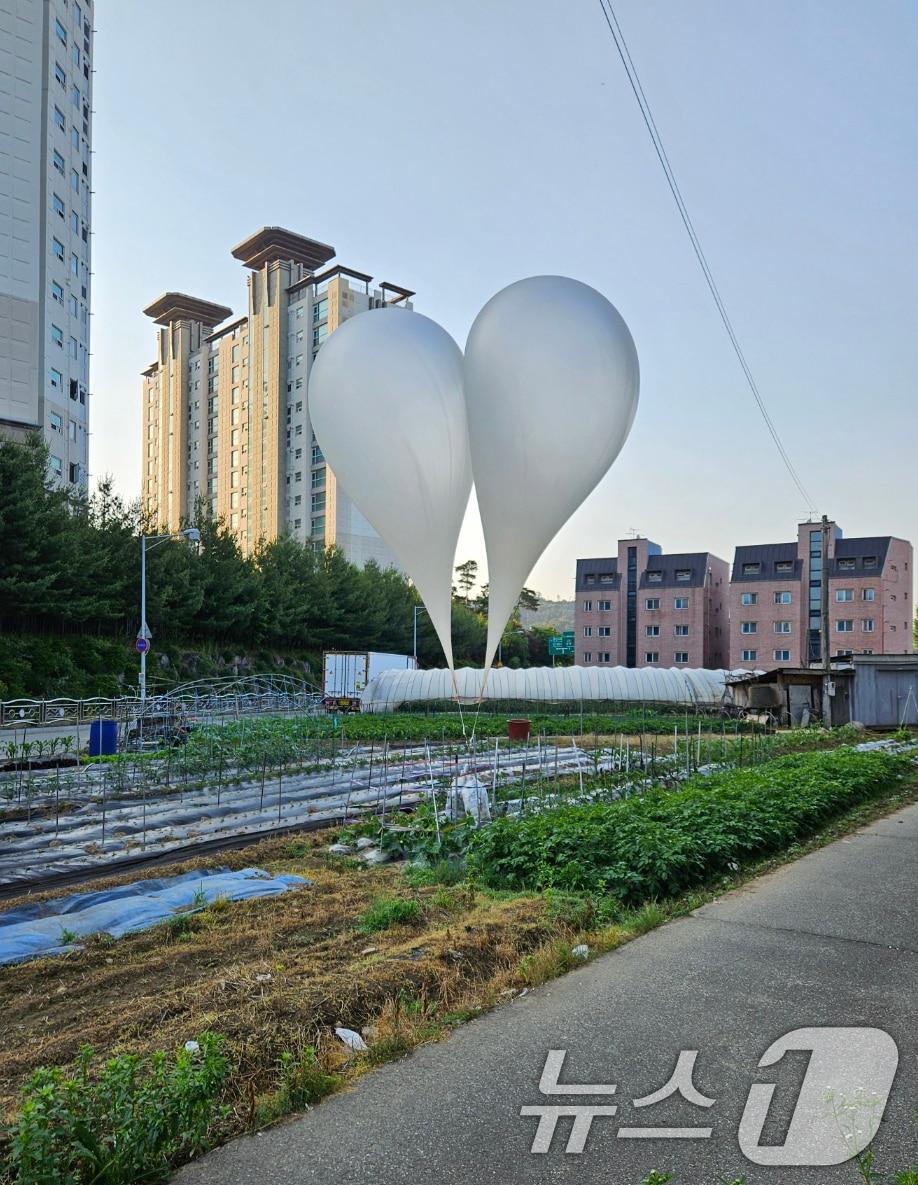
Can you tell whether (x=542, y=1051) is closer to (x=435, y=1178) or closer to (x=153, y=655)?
(x=435, y=1178)

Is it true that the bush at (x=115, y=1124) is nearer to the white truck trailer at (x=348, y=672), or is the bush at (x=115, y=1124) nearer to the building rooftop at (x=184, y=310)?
the white truck trailer at (x=348, y=672)

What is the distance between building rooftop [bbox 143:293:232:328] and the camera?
108250 millimetres

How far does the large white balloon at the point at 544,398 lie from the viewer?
10.3 m

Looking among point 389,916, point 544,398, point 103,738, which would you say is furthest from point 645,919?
point 103,738

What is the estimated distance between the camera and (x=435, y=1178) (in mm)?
3660

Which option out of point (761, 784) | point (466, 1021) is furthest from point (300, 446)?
point (466, 1021)

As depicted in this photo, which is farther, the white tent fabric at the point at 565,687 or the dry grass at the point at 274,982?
the white tent fabric at the point at 565,687

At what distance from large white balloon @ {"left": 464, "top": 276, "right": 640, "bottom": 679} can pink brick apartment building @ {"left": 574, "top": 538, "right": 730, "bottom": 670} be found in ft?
214

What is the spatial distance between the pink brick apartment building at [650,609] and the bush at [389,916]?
68.4 meters

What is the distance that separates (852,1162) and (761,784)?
982 cm

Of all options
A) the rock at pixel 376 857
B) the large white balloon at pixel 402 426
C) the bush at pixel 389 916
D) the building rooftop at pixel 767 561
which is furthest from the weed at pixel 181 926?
the building rooftop at pixel 767 561

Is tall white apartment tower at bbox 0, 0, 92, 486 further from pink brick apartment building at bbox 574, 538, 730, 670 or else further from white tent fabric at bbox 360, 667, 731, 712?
pink brick apartment building at bbox 574, 538, 730, 670

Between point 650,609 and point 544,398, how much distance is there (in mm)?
66990

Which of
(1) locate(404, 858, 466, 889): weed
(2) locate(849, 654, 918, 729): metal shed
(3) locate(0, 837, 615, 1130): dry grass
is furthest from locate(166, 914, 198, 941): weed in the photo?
(2) locate(849, 654, 918, 729): metal shed
